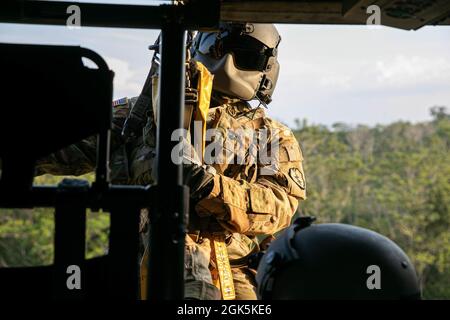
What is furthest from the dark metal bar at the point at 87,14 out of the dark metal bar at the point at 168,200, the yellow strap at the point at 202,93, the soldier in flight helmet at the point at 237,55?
the soldier in flight helmet at the point at 237,55

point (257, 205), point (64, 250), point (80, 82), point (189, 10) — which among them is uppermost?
point (189, 10)

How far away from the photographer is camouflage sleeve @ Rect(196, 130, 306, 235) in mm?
3707

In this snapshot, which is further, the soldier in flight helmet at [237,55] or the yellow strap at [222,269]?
the soldier in flight helmet at [237,55]

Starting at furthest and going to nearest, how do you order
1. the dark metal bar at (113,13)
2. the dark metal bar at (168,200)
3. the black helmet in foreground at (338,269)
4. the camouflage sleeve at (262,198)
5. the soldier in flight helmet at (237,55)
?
1. the soldier in flight helmet at (237,55)
2. the camouflage sleeve at (262,198)
3. the black helmet in foreground at (338,269)
4. the dark metal bar at (113,13)
5. the dark metal bar at (168,200)

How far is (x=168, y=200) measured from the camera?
2088 mm

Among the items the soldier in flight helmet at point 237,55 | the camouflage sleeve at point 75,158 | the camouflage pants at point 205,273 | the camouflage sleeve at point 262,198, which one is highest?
the soldier in flight helmet at point 237,55

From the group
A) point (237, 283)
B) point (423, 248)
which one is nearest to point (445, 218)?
point (423, 248)

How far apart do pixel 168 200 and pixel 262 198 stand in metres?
1.90

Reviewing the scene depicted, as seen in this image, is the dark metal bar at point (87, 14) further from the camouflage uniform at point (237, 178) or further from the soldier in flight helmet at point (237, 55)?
the soldier in flight helmet at point (237, 55)

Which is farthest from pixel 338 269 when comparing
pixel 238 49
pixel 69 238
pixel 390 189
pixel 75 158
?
pixel 390 189

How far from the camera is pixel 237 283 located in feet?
13.5

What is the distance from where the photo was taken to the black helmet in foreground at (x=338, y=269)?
2557 millimetres

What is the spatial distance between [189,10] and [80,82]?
0.41 metres
